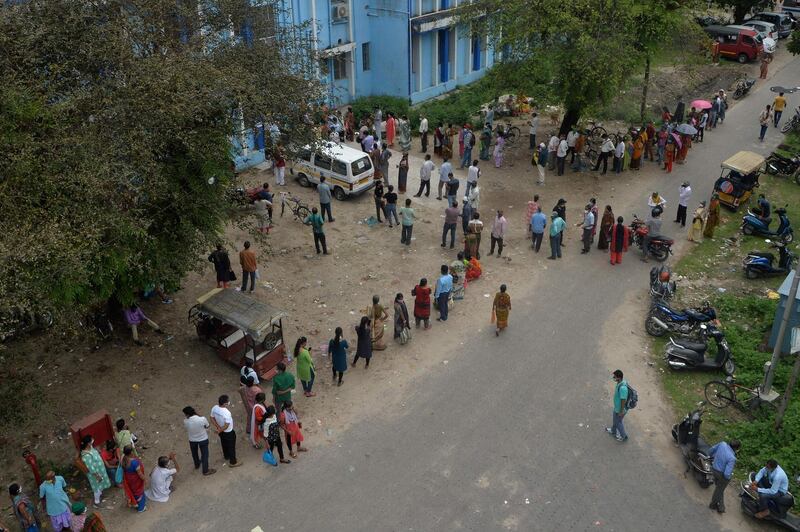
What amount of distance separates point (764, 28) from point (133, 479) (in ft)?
120

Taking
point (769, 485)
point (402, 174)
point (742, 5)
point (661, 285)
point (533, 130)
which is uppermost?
point (742, 5)

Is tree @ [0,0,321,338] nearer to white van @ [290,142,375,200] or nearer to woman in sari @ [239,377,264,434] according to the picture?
woman in sari @ [239,377,264,434]

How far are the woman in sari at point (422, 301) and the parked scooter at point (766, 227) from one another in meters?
9.39

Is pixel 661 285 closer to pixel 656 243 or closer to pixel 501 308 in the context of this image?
pixel 656 243

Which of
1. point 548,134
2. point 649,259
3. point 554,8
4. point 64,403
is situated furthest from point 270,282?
point 548,134

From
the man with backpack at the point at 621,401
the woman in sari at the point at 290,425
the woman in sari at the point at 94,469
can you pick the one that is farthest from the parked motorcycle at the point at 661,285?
the woman in sari at the point at 94,469

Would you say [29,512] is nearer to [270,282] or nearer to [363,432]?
[363,432]

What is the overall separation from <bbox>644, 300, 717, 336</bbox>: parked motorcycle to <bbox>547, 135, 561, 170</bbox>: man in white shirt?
8.89 meters

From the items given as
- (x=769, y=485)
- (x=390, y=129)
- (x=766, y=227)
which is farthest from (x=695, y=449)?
(x=390, y=129)

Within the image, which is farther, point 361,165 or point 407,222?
point 361,165

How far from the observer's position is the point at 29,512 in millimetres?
9547

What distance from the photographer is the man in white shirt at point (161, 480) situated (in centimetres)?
1013

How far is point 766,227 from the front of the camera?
1816 centimetres

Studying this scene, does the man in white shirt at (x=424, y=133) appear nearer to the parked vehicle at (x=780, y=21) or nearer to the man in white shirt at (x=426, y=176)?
the man in white shirt at (x=426, y=176)
